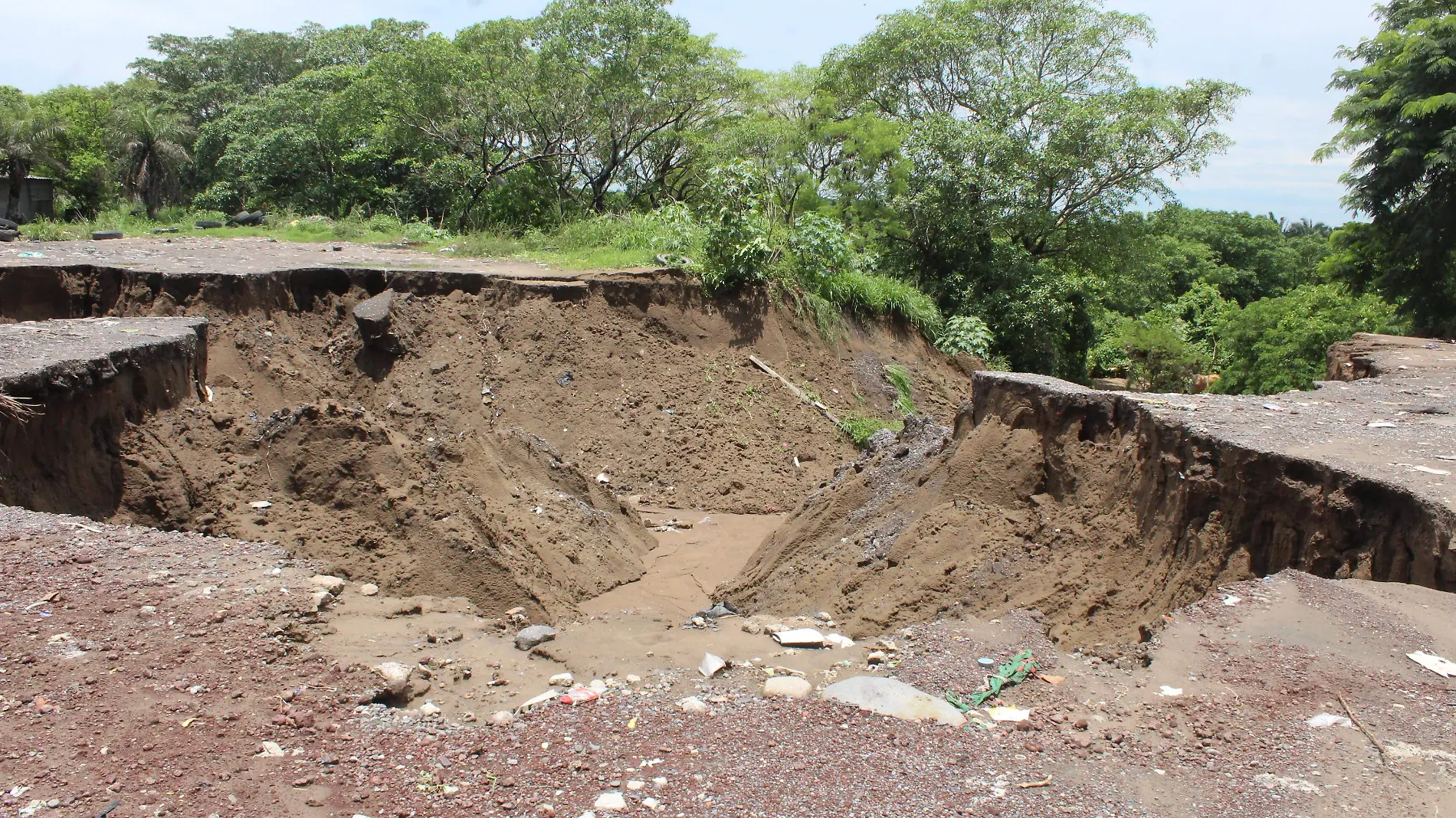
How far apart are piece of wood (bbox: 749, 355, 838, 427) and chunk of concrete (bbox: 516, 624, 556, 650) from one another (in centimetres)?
695

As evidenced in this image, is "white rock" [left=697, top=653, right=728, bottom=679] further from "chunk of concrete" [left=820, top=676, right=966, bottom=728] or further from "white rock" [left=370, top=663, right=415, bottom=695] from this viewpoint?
"white rock" [left=370, top=663, right=415, bottom=695]

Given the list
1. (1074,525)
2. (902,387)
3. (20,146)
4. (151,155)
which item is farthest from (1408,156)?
(20,146)

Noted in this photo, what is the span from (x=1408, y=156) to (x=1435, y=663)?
38.9ft

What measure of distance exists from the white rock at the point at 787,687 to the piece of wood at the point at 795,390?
299 inches

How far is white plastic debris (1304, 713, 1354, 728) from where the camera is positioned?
10.6 ft

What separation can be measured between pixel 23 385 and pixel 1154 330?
19.6m

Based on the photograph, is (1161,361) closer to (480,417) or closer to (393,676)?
(480,417)

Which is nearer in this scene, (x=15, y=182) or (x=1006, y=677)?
(x=1006, y=677)

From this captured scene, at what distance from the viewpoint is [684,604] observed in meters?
7.23

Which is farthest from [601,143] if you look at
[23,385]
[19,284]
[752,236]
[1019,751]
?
[1019,751]

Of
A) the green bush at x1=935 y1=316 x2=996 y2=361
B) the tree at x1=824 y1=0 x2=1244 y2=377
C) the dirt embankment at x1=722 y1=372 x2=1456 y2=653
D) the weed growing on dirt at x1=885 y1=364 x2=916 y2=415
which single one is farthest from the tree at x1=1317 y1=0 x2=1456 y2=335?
the dirt embankment at x1=722 y1=372 x2=1456 y2=653

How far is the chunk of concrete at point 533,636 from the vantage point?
4.89 meters

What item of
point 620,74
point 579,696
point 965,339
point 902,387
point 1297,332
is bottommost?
point 579,696

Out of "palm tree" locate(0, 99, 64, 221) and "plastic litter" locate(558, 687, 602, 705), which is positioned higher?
"palm tree" locate(0, 99, 64, 221)
